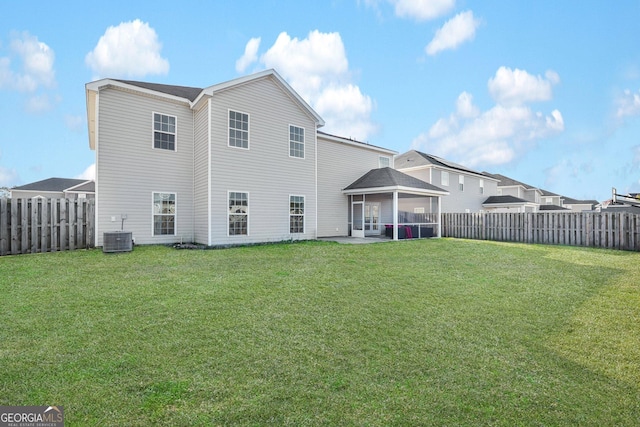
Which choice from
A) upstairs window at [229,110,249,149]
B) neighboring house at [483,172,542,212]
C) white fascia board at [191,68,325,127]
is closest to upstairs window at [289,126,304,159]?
white fascia board at [191,68,325,127]

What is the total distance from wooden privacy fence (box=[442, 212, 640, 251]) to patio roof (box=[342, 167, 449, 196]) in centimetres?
282

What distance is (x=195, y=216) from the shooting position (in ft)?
43.8

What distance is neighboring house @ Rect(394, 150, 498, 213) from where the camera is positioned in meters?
25.9

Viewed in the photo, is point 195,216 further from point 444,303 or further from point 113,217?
point 444,303

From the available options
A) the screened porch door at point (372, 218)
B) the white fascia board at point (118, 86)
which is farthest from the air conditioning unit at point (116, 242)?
the screened porch door at point (372, 218)

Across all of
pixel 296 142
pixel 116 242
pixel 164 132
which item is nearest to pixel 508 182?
pixel 296 142

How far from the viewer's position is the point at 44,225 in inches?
393

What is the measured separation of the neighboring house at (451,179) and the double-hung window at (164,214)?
1985 cm

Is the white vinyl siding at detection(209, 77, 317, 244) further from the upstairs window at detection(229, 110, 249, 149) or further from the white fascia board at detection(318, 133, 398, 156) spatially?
the white fascia board at detection(318, 133, 398, 156)

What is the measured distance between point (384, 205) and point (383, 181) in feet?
10.1

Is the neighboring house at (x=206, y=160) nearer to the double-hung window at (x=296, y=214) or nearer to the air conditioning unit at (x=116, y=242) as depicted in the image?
the double-hung window at (x=296, y=214)

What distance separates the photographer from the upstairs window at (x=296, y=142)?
48.3 feet

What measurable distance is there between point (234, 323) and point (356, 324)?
5.74 ft

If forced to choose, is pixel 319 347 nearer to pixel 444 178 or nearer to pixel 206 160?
pixel 206 160
